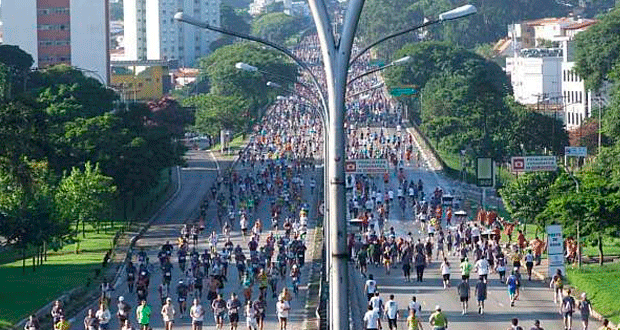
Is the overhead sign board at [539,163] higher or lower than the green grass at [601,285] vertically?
higher

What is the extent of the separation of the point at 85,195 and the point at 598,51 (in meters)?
54.9

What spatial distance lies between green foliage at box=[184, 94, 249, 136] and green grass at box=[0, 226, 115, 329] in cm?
5832

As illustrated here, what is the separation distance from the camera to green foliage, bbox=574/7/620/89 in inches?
4441

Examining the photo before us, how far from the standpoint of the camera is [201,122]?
416 feet

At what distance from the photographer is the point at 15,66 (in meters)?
110

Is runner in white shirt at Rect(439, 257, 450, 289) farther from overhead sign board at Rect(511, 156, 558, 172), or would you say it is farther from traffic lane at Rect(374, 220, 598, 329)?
overhead sign board at Rect(511, 156, 558, 172)

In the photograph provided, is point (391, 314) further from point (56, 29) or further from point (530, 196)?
point (56, 29)

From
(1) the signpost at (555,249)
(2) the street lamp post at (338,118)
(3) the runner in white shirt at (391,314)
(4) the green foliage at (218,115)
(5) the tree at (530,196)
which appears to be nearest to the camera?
(2) the street lamp post at (338,118)

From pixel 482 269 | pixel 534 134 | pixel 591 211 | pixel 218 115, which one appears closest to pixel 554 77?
pixel 218 115

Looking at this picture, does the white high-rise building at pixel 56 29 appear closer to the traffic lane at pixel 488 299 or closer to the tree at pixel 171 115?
the tree at pixel 171 115

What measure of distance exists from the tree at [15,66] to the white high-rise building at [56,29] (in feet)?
67.3

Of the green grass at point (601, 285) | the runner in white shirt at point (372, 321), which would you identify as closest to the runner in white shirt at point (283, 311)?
the runner in white shirt at point (372, 321)

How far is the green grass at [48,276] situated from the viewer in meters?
44.4

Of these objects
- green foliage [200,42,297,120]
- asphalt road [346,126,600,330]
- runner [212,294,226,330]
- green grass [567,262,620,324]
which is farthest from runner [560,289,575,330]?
green foliage [200,42,297,120]
